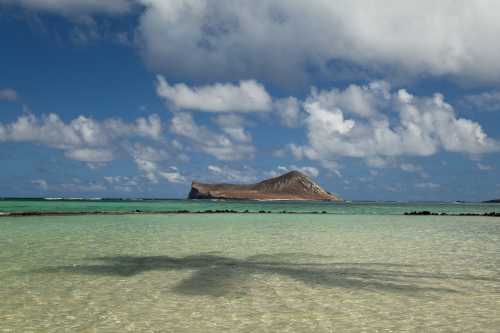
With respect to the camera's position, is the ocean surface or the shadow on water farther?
the shadow on water

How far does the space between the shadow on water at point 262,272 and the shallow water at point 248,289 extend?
0.04 m

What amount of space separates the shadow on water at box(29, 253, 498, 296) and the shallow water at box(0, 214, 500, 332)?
1.6 inches

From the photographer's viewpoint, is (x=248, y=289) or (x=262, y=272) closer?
(x=248, y=289)

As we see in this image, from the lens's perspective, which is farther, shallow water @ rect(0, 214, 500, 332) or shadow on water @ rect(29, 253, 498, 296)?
shadow on water @ rect(29, 253, 498, 296)

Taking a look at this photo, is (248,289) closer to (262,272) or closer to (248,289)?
(248,289)

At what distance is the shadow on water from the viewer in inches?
541

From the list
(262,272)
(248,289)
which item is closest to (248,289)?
(248,289)

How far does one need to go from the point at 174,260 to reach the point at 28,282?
641cm

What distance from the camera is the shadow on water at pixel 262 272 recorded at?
13.7 metres

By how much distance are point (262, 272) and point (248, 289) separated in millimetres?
3002

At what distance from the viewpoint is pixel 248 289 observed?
13359 mm

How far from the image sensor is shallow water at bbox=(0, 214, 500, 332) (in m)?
9.88

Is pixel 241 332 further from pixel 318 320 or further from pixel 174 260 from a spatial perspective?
pixel 174 260

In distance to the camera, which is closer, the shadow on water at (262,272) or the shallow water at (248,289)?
the shallow water at (248,289)
